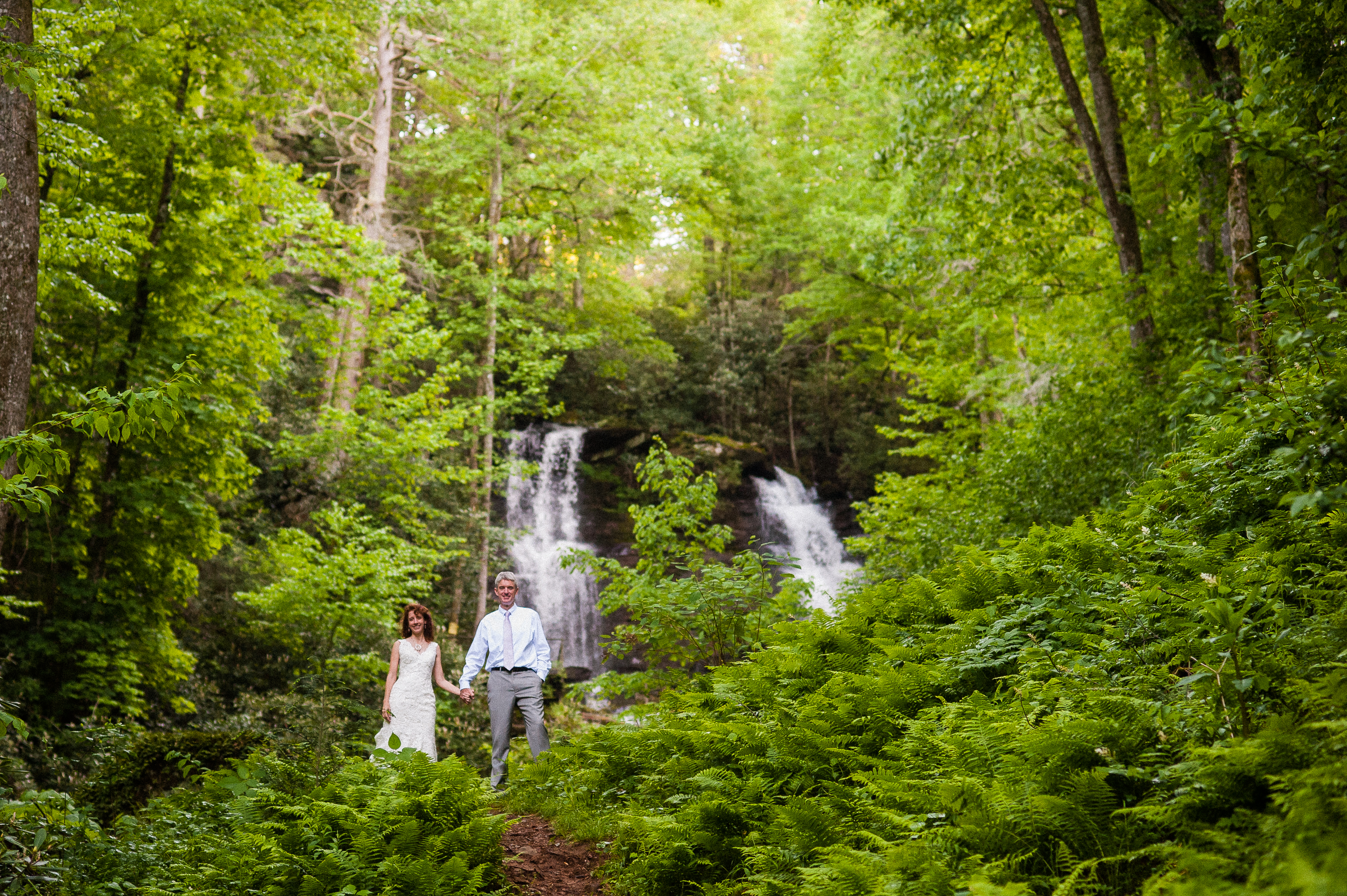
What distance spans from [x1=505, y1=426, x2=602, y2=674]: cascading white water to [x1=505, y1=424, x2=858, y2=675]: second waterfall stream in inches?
0.8

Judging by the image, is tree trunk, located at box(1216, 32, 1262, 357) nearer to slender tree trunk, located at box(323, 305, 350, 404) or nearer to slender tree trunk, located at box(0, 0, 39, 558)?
slender tree trunk, located at box(0, 0, 39, 558)

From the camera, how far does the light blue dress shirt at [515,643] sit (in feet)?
26.2

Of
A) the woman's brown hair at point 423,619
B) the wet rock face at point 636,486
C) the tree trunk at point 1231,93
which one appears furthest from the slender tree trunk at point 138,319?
the wet rock face at point 636,486

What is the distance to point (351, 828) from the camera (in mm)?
4750

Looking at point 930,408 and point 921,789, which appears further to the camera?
point 930,408

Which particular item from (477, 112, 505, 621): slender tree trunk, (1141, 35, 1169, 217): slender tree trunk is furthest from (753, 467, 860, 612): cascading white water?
(1141, 35, 1169, 217): slender tree trunk

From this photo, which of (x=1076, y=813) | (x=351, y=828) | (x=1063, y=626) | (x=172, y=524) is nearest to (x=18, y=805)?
(x=351, y=828)

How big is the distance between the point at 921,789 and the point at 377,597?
35.9 ft

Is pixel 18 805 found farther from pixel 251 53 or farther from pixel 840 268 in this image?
pixel 840 268

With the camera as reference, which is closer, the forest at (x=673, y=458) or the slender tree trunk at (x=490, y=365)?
the forest at (x=673, y=458)

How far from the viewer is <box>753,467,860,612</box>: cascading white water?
77.4 ft

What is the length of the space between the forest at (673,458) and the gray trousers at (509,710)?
58 centimetres

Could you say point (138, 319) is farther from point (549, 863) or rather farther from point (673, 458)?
point (549, 863)

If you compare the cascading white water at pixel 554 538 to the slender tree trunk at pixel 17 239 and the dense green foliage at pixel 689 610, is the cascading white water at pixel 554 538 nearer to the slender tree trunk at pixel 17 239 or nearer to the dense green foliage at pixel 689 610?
the dense green foliage at pixel 689 610
